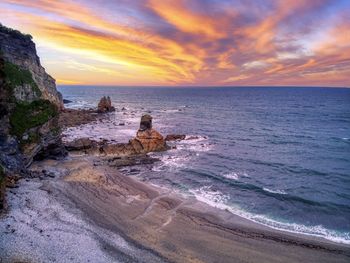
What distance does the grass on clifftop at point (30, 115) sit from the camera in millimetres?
30828

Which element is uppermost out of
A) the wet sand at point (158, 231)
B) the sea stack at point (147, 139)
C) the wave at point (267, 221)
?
the sea stack at point (147, 139)

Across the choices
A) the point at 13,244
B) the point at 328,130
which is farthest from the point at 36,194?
the point at 328,130

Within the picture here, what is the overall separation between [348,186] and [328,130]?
43.1 m

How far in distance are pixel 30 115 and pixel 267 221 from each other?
26.2m

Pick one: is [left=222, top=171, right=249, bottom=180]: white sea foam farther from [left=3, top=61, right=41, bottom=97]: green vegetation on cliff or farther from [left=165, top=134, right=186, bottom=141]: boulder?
[left=3, top=61, right=41, bottom=97]: green vegetation on cliff

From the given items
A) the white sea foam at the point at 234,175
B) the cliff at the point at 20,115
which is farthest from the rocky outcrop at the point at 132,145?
the white sea foam at the point at 234,175

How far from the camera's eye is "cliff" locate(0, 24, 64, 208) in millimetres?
27766

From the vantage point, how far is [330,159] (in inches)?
1778

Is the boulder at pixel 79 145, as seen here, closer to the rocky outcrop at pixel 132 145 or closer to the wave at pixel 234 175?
the rocky outcrop at pixel 132 145

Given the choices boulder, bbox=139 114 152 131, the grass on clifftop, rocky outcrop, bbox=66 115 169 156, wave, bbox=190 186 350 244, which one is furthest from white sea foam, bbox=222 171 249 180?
the grass on clifftop

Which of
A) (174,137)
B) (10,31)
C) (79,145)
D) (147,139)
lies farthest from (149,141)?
(10,31)

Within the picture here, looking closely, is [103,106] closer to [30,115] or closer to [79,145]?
[79,145]

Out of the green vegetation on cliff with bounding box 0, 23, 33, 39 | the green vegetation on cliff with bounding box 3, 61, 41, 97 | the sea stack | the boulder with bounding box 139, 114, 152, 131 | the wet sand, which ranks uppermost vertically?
the green vegetation on cliff with bounding box 0, 23, 33, 39

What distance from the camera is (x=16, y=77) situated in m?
35.1
